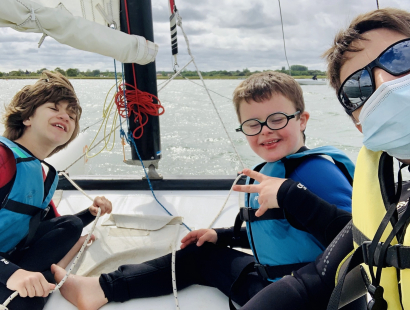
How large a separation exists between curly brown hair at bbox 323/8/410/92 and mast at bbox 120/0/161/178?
4.63 ft

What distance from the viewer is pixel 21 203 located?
1.19m

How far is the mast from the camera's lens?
6.09ft

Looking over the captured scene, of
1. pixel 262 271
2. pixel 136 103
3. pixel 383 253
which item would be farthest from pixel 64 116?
pixel 383 253

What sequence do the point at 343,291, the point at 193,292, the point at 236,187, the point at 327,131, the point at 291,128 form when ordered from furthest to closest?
the point at 327,131, the point at 193,292, the point at 291,128, the point at 236,187, the point at 343,291

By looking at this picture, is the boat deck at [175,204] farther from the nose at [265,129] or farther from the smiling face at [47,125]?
the nose at [265,129]

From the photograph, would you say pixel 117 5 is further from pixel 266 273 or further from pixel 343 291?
pixel 343 291

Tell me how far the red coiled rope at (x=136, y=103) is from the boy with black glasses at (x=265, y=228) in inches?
37.2

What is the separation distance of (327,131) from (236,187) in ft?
19.2

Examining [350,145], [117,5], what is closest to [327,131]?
[350,145]

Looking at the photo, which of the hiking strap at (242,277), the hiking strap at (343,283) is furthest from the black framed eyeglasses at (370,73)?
the hiking strap at (242,277)

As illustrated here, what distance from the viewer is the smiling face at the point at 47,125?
1319 millimetres

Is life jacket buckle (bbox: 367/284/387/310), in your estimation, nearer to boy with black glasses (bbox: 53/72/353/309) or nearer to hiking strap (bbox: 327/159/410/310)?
hiking strap (bbox: 327/159/410/310)

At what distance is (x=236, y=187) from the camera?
92 centimetres

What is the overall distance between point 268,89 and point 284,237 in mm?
465
